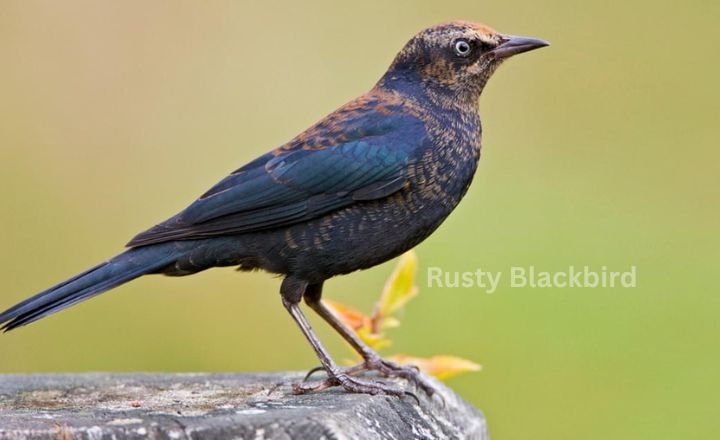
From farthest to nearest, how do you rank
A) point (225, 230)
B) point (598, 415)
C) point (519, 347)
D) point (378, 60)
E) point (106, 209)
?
1. point (378, 60)
2. point (106, 209)
3. point (519, 347)
4. point (598, 415)
5. point (225, 230)

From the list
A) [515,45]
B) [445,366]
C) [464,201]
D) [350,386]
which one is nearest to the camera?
[445,366]

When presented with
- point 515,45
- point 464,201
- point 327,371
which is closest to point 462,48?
point 515,45

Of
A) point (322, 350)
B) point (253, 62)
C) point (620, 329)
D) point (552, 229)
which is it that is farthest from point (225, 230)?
point (253, 62)

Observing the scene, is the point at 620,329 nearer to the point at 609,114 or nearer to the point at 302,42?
the point at 609,114

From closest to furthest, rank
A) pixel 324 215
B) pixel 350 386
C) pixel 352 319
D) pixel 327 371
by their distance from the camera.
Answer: pixel 352 319
pixel 350 386
pixel 327 371
pixel 324 215

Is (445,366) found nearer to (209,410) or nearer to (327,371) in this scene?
(327,371)

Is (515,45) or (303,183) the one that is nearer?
(303,183)
